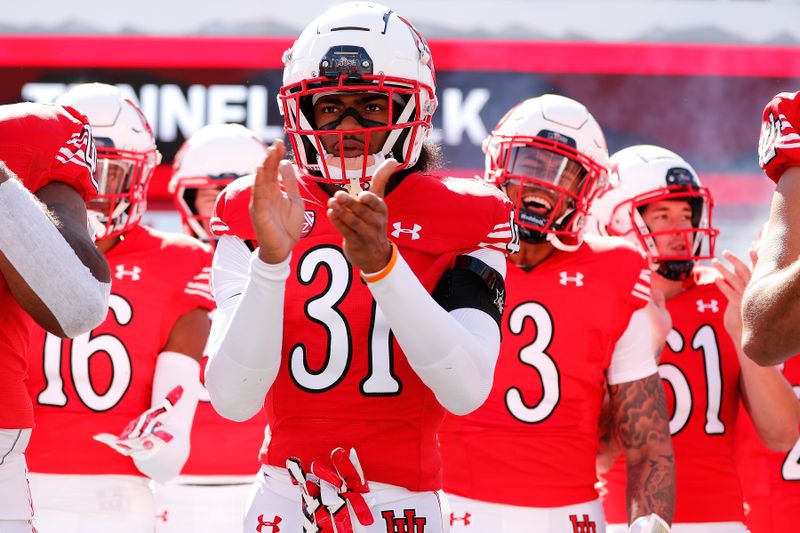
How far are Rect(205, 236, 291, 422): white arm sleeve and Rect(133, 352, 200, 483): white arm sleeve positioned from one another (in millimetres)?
1243

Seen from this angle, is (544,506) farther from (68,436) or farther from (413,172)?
(68,436)

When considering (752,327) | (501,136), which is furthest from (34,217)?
(501,136)

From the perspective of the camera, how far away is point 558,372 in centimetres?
319

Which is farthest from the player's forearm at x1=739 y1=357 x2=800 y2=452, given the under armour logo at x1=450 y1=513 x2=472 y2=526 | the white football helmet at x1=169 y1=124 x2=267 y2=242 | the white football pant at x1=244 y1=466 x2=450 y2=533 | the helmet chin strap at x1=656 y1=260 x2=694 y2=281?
the white football helmet at x1=169 y1=124 x2=267 y2=242

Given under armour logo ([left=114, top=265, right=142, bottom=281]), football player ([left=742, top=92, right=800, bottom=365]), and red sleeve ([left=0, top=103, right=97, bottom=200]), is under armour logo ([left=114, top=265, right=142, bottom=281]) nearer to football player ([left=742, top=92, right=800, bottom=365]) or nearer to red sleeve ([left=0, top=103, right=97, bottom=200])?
red sleeve ([left=0, top=103, right=97, bottom=200])

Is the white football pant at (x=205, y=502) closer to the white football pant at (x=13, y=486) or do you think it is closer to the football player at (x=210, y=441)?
the football player at (x=210, y=441)

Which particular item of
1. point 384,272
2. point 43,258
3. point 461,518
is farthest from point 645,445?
point 43,258

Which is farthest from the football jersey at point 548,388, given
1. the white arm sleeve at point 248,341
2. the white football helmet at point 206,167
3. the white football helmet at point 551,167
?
the white football helmet at point 206,167

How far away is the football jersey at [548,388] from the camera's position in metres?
3.10

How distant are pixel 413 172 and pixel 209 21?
3166mm

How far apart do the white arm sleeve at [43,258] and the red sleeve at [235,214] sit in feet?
1.40

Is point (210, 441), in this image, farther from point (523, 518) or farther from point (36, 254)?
point (36, 254)

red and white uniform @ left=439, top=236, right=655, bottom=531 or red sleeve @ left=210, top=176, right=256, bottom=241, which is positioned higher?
red sleeve @ left=210, top=176, right=256, bottom=241

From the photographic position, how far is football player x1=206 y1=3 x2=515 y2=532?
2043 mm
